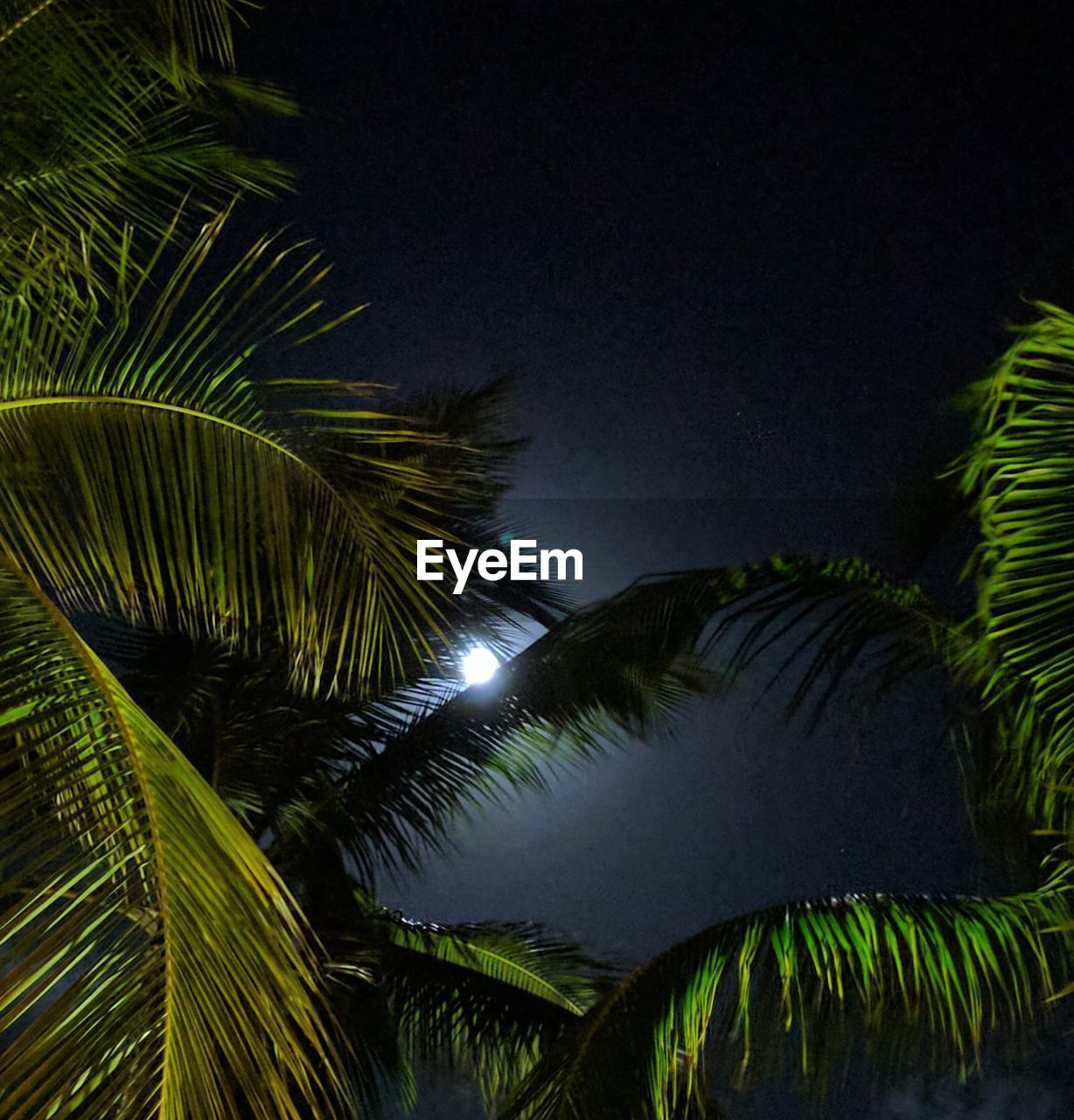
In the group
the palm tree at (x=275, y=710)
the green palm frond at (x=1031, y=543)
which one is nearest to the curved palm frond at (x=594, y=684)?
the palm tree at (x=275, y=710)

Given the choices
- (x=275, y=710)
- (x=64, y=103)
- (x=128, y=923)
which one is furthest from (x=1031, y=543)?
(x=275, y=710)

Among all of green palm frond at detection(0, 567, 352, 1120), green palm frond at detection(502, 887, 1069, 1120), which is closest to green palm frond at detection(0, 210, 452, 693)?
green palm frond at detection(0, 567, 352, 1120)

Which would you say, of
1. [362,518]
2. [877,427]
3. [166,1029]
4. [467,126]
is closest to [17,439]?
[362,518]

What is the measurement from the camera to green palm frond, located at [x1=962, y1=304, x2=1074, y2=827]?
191 centimetres

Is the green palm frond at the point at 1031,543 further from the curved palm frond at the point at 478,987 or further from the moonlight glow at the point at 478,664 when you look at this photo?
the moonlight glow at the point at 478,664

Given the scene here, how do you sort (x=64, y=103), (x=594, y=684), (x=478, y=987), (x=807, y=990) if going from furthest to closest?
(x=478, y=987) < (x=594, y=684) < (x=64, y=103) < (x=807, y=990)

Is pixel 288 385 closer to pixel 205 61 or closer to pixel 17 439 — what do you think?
pixel 17 439

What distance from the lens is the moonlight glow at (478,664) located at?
12.9ft

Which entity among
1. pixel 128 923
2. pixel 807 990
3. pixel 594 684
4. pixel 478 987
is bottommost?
pixel 478 987

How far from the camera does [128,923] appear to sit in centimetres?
147

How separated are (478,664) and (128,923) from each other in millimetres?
2482

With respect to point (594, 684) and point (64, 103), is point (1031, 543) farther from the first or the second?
point (64, 103)

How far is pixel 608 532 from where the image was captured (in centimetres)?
420

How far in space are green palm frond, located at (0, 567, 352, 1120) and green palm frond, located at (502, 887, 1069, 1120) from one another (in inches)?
45.5
